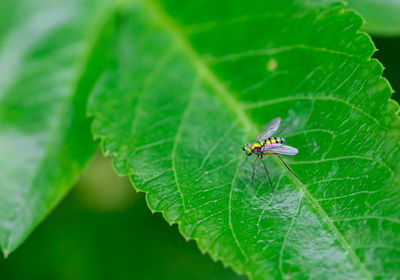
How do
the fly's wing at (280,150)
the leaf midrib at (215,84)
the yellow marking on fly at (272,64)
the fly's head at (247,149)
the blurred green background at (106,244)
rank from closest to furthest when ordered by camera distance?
the leaf midrib at (215,84), the fly's wing at (280,150), the fly's head at (247,149), the yellow marking on fly at (272,64), the blurred green background at (106,244)

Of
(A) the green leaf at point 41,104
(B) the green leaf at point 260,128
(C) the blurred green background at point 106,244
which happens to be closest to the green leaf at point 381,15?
(B) the green leaf at point 260,128

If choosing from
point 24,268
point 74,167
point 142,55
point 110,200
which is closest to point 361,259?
point 74,167

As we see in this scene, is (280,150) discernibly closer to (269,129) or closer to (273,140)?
(273,140)

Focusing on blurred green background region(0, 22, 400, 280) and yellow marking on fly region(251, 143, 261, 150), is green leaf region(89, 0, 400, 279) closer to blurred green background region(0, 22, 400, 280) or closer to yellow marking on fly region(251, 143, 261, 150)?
yellow marking on fly region(251, 143, 261, 150)

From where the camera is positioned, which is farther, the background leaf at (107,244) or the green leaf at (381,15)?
the background leaf at (107,244)

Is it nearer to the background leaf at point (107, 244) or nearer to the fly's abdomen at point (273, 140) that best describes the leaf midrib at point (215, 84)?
the fly's abdomen at point (273, 140)

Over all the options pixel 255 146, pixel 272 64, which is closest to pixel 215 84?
pixel 272 64

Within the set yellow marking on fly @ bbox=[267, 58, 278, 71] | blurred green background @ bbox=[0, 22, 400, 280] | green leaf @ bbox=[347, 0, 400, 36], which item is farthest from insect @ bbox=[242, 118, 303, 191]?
A: blurred green background @ bbox=[0, 22, 400, 280]
